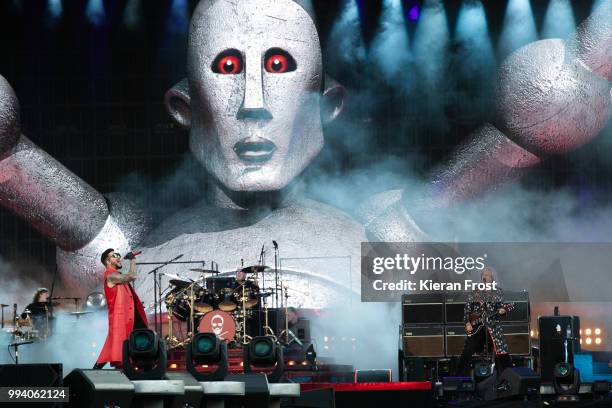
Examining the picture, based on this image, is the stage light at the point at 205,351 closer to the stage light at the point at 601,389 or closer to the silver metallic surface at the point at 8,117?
the stage light at the point at 601,389

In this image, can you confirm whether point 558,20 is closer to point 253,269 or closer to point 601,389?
point 253,269

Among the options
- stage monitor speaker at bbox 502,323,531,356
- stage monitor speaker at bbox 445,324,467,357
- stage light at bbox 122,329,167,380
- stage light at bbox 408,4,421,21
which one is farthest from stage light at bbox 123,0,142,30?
stage light at bbox 122,329,167,380

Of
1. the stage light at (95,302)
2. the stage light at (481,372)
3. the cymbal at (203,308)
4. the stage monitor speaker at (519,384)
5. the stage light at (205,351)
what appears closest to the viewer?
the stage light at (205,351)

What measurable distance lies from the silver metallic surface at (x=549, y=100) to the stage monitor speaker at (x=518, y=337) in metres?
3.31

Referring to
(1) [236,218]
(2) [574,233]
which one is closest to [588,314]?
(2) [574,233]

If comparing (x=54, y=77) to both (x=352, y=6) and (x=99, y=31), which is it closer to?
(x=99, y=31)

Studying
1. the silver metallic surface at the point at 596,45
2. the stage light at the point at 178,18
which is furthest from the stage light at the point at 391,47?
the stage light at the point at 178,18

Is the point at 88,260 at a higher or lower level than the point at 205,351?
higher

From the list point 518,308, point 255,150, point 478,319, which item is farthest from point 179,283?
point 518,308

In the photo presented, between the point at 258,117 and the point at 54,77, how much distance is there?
2411 millimetres

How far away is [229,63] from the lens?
12.2 metres

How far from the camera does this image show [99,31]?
12.7 m

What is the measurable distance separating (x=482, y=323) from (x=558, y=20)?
449 centimetres

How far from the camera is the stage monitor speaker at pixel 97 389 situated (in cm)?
472
